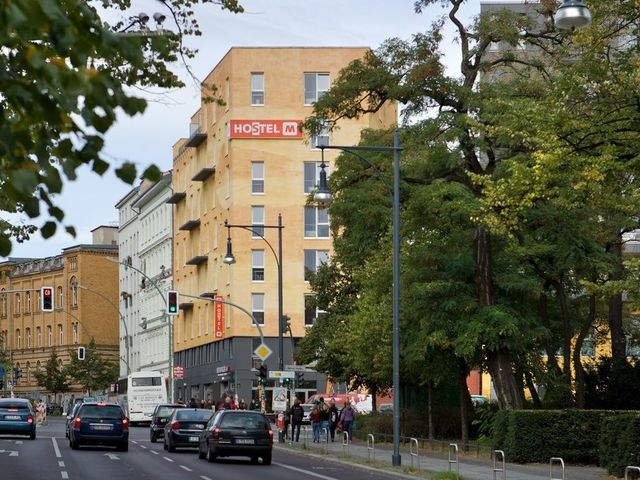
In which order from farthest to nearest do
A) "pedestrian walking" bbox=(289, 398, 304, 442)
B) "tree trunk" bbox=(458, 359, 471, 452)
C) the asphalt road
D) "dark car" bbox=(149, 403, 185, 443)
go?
"dark car" bbox=(149, 403, 185, 443)
"pedestrian walking" bbox=(289, 398, 304, 442)
"tree trunk" bbox=(458, 359, 471, 452)
the asphalt road

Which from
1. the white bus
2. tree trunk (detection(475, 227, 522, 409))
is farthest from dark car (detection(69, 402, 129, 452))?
the white bus

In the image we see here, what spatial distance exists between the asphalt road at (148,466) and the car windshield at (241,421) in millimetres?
1053

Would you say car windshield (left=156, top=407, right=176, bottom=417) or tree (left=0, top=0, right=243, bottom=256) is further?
car windshield (left=156, top=407, right=176, bottom=417)

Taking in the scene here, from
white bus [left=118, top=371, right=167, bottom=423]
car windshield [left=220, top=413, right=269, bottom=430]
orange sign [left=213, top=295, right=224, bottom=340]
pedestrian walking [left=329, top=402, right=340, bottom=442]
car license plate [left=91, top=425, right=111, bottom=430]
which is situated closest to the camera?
car windshield [left=220, top=413, right=269, bottom=430]

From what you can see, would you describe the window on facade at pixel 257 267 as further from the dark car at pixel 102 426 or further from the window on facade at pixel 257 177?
the dark car at pixel 102 426

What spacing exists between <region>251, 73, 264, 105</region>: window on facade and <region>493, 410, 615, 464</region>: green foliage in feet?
191

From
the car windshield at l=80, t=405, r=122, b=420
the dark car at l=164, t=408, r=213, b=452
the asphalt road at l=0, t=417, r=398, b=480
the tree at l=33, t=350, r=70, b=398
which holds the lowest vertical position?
the asphalt road at l=0, t=417, r=398, b=480

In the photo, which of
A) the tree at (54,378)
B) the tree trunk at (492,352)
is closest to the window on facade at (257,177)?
the tree at (54,378)

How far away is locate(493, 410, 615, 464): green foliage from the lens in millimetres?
35031

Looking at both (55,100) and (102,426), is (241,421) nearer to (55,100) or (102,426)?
(102,426)

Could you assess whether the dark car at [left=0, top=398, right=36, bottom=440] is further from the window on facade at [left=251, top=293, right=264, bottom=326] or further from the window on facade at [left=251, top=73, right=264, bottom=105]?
the window on facade at [left=251, top=73, right=264, bottom=105]

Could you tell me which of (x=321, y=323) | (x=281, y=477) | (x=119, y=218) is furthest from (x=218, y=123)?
(x=281, y=477)

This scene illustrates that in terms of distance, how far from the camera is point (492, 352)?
129 ft

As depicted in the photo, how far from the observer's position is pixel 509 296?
1607 inches
